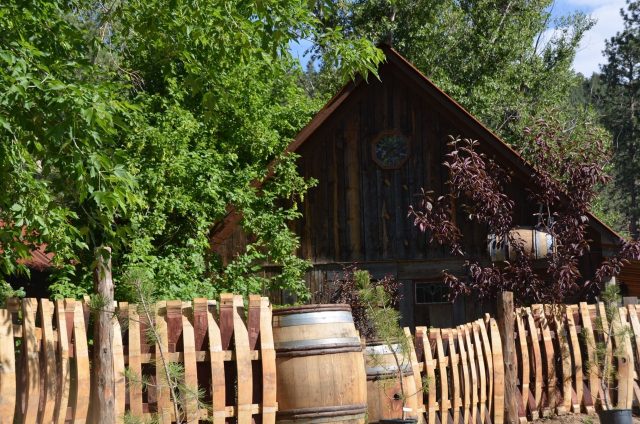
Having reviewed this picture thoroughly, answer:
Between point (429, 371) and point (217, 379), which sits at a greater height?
point (217, 379)

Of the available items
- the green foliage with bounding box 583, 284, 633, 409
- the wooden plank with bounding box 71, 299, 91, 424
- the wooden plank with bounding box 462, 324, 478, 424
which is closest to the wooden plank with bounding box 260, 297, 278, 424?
the wooden plank with bounding box 71, 299, 91, 424

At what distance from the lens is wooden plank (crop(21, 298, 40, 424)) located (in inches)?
261

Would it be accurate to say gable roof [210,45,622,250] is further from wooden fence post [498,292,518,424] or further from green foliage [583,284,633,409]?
wooden fence post [498,292,518,424]

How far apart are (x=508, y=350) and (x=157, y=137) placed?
708cm

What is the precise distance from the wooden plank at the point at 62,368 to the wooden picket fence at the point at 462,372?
3.61 metres

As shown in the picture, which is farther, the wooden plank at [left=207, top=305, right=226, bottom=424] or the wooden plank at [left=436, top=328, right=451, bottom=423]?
the wooden plank at [left=436, top=328, right=451, bottom=423]

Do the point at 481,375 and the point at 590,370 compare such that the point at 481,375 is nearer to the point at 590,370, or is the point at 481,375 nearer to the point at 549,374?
the point at 549,374

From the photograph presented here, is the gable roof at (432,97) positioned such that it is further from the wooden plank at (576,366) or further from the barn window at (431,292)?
the wooden plank at (576,366)

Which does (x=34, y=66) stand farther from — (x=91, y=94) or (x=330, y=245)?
(x=330, y=245)

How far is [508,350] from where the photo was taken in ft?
33.9

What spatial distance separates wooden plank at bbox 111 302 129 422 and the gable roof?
846 centimetres

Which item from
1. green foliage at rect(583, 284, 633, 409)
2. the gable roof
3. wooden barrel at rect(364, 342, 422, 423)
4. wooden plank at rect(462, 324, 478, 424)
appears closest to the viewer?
wooden barrel at rect(364, 342, 422, 423)

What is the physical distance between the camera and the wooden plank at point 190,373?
7168mm

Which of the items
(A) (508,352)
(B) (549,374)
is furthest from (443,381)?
(B) (549,374)
